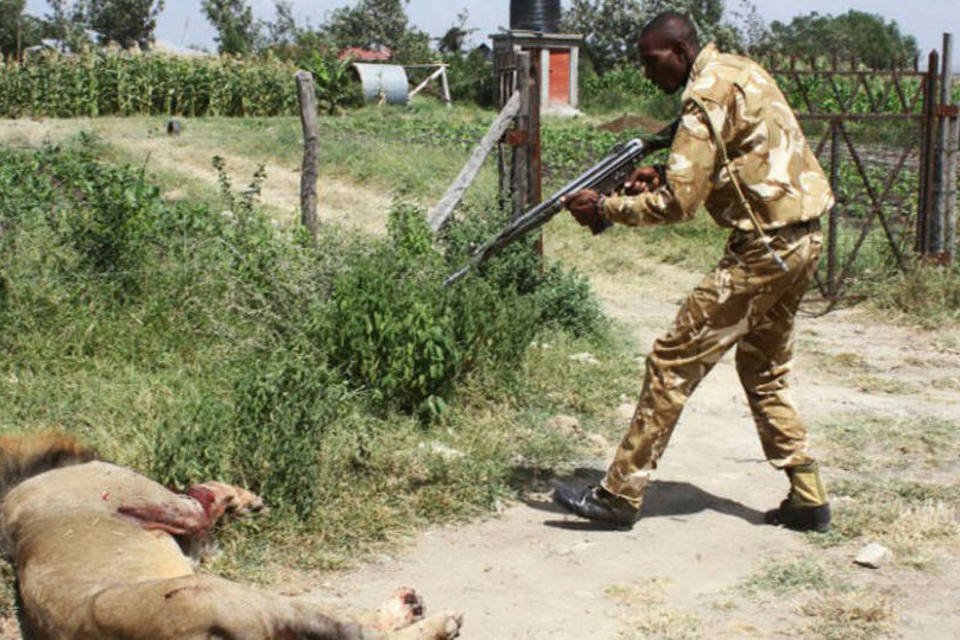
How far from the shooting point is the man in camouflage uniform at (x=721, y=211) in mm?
4727

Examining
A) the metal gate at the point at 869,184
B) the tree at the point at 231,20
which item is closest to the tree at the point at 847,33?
the tree at the point at 231,20

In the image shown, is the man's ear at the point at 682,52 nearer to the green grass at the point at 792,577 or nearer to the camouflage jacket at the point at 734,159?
the camouflage jacket at the point at 734,159

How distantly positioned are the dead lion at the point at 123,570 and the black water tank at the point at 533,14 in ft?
94.6

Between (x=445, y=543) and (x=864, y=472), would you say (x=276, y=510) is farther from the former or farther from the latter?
(x=864, y=472)

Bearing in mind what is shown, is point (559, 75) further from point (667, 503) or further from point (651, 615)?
point (651, 615)

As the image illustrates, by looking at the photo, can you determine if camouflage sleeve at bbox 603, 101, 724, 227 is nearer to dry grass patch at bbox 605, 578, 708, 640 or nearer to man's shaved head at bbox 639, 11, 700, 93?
man's shaved head at bbox 639, 11, 700, 93

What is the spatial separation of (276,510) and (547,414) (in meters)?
2.05

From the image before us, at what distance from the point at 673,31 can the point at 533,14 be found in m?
28.2

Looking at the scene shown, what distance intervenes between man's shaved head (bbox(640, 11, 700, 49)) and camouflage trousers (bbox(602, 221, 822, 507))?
2.62ft

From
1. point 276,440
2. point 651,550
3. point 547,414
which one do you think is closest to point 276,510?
point 276,440

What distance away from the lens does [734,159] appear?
4816 mm

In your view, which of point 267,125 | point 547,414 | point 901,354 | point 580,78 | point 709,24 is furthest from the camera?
point 709,24

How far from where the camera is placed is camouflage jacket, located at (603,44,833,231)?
4.70 meters

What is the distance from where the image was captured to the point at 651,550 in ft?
16.4
